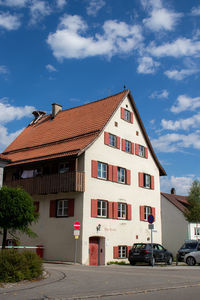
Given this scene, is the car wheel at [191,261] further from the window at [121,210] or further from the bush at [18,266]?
the bush at [18,266]

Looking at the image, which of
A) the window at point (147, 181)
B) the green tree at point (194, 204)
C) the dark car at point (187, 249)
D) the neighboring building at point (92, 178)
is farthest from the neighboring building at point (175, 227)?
the dark car at point (187, 249)

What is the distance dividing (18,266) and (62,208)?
13.3 metres

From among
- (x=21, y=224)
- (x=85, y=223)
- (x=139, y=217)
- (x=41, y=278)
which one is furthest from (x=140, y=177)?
(x=41, y=278)

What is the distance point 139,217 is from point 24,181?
9838 millimetres

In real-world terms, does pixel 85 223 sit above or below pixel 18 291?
above

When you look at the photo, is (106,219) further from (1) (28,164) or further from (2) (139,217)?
(1) (28,164)

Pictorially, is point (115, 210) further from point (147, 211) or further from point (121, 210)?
point (147, 211)

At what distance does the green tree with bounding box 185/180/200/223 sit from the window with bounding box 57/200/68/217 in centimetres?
2072

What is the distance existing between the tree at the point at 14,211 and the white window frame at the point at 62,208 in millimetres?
7695

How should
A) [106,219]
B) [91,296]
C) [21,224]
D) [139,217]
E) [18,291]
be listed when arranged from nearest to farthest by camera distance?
1. [91,296]
2. [18,291]
3. [21,224]
4. [106,219]
5. [139,217]

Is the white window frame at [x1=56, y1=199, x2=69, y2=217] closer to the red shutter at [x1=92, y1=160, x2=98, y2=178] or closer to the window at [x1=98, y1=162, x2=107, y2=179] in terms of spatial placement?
the red shutter at [x1=92, y1=160, x2=98, y2=178]

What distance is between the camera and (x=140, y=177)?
30656 millimetres

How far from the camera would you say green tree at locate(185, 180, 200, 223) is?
4138cm

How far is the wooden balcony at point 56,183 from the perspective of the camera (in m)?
23.9
